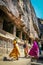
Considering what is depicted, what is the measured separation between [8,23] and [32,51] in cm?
224

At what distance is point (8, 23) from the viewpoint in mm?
10211

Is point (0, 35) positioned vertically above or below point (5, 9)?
below

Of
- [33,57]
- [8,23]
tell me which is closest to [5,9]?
[8,23]

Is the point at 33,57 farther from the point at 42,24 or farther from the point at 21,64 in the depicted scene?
the point at 42,24

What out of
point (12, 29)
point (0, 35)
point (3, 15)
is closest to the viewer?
point (0, 35)

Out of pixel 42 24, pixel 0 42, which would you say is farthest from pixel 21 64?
pixel 42 24

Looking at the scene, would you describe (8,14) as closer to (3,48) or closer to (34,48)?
(3,48)

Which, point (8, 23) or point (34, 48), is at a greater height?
point (8, 23)

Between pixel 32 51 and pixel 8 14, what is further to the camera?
pixel 32 51

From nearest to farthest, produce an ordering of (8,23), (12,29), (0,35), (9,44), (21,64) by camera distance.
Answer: (21,64), (0,35), (9,44), (8,23), (12,29)

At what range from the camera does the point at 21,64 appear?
6.55m

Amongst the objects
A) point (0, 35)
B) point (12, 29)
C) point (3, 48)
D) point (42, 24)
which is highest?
point (42, 24)

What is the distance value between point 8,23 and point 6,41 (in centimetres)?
151

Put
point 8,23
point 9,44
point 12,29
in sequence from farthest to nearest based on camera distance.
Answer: point 12,29 < point 8,23 < point 9,44
